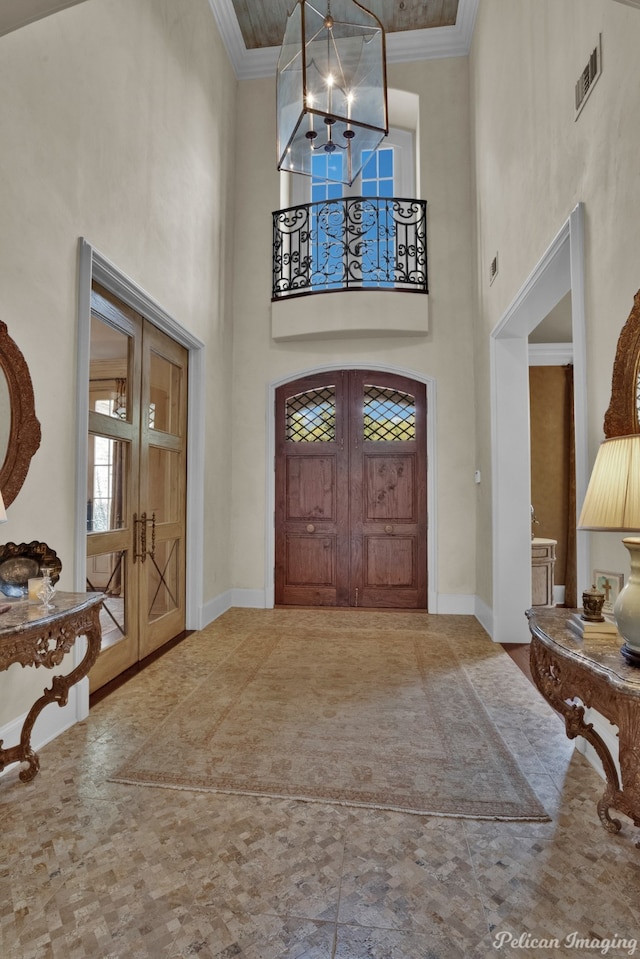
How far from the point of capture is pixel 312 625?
198 inches

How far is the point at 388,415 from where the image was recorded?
231 inches

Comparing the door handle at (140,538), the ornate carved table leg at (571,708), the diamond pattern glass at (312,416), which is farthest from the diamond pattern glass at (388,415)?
the ornate carved table leg at (571,708)

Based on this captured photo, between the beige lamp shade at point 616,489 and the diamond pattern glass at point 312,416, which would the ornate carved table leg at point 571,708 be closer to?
the beige lamp shade at point 616,489

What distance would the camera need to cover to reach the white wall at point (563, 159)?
2189 mm

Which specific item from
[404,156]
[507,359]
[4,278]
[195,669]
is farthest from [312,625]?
[404,156]

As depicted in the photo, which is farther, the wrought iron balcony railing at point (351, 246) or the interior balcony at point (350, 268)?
the wrought iron balcony railing at point (351, 246)

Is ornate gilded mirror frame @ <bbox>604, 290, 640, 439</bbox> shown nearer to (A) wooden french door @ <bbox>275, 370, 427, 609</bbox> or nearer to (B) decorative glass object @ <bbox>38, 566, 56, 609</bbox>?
(B) decorative glass object @ <bbox>38, 566, 56, 609</bbox>

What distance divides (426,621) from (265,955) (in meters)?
3.96

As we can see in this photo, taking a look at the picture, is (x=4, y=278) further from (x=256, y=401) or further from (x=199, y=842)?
(x=256, y=401)

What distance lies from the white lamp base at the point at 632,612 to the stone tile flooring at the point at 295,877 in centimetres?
76

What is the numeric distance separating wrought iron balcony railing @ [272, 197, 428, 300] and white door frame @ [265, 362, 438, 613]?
0.85 meters

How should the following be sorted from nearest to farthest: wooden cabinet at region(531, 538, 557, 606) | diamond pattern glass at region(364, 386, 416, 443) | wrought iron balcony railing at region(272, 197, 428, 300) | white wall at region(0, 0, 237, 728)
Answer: white wall at region(0, 0, 237, 728), wooden cabinet at region(531, 538, 557, 606), wrought iron balcony railing at region(272, 197, 428, 300), diamond pattern glass at region(364, 386, 416, 443)

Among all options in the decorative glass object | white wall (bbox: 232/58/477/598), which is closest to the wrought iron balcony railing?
white wall (bbox: 232/58/477/598)

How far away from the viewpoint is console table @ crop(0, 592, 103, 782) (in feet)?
6.32
